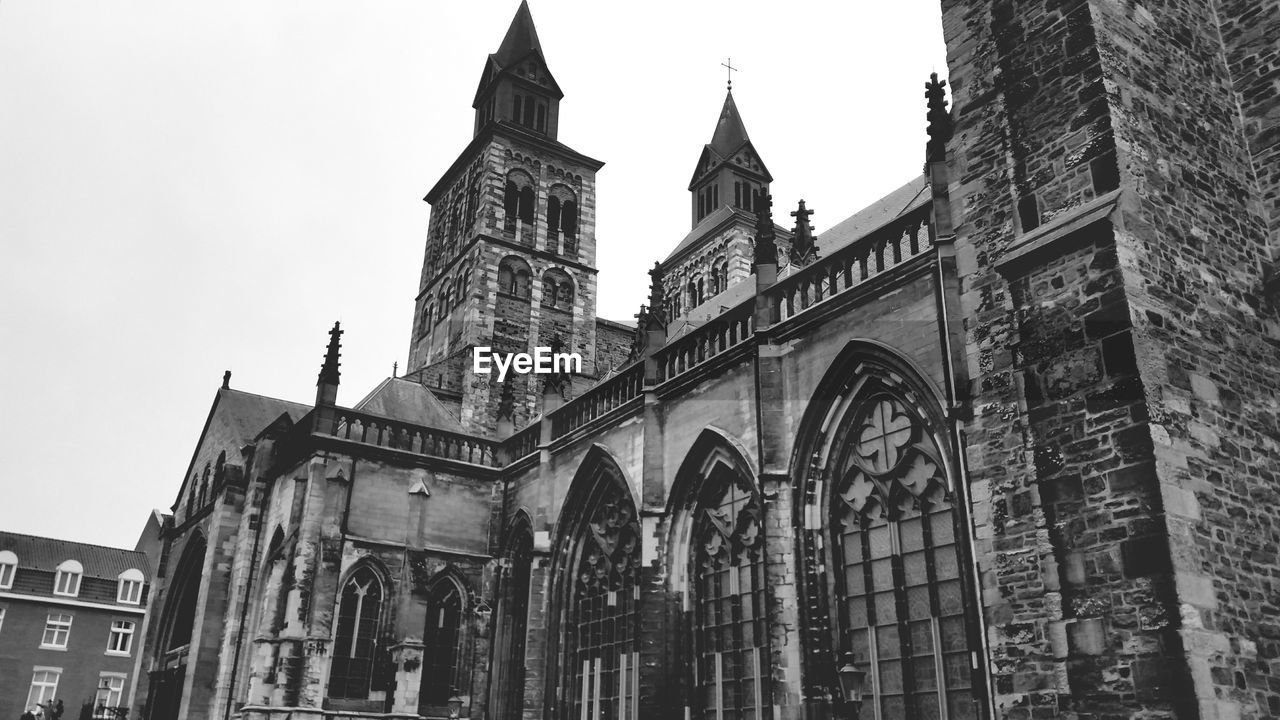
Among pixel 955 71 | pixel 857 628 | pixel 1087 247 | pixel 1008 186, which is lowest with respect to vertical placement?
pixel 857 628

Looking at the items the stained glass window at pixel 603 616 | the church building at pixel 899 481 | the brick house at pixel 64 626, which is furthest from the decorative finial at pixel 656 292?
the brick house at pixel 64 626

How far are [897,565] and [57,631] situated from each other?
37.5 metres

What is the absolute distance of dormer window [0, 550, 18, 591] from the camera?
3825cm

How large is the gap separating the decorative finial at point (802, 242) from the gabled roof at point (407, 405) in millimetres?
8927

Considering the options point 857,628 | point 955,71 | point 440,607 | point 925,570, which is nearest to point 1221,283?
point 955,71

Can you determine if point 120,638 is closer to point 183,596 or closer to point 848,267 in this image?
point 183,596

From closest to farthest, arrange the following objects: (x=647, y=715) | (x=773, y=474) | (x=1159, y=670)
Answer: (x=1159, y=670)
(x=773, y=474)
(x=647, y=715)

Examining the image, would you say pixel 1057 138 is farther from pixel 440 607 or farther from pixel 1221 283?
pixel 440 607

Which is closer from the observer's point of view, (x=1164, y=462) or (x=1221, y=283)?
(x=1164, y=462)

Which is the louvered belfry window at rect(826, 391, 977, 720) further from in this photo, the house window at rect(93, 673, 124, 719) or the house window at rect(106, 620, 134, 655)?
the house window at rect(106, 620, 134, 655)

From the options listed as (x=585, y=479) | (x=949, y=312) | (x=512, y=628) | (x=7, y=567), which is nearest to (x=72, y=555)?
(x=7, y=567)

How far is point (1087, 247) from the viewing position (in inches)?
350

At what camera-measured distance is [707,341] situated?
16422 millimetres

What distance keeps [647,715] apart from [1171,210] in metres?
9.79
